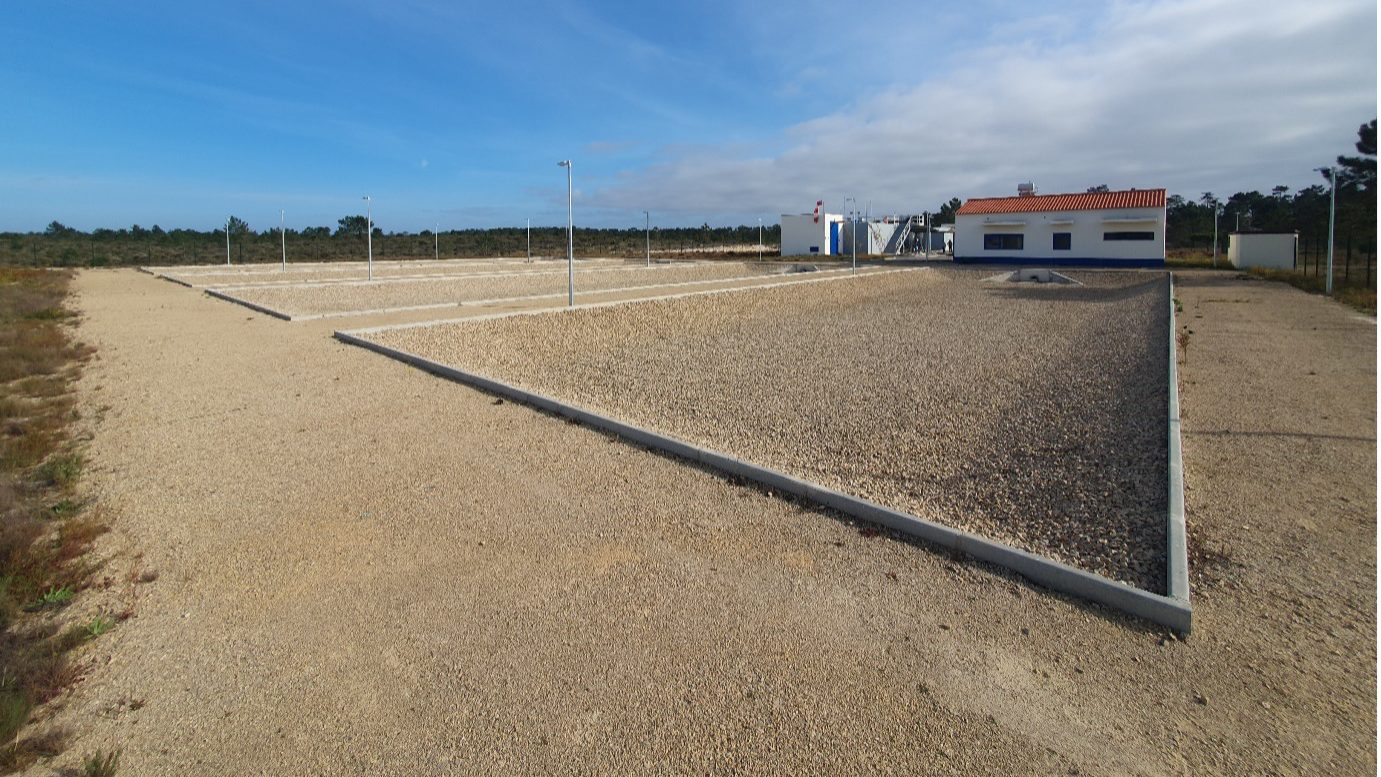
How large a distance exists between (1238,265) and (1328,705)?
126ft

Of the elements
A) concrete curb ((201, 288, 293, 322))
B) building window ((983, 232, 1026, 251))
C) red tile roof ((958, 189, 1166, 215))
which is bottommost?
concrete curb ((201, 288, 293, 322))

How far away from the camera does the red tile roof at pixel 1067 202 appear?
35.7 metres

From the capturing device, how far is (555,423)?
267 inches

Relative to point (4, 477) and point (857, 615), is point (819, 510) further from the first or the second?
point (4, 477)

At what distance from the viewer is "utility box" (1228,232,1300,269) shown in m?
33.1

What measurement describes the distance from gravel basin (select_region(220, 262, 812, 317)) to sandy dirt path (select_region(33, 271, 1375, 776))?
11.2m

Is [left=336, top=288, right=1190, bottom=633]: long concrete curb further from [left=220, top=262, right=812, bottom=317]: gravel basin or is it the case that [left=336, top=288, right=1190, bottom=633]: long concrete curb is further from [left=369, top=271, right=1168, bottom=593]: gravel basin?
[left=220, top=262, right=812, bottom=317]: gravel basin

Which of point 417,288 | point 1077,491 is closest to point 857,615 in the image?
point 1077,491

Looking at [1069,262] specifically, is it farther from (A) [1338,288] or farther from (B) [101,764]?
(B) [101,764]

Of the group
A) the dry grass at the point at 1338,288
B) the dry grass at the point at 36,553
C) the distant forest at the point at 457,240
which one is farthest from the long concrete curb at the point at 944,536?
the distant forest at the point at 457,240

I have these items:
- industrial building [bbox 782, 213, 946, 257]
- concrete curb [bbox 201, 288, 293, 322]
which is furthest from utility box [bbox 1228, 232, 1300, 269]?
concrete curb [bbox 201, 288, 293, 322]

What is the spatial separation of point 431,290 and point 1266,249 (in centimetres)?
3406

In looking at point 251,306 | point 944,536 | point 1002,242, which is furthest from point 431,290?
point 1002,242

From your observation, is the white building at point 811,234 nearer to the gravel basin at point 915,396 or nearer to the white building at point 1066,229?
the white building at point 1066,229
